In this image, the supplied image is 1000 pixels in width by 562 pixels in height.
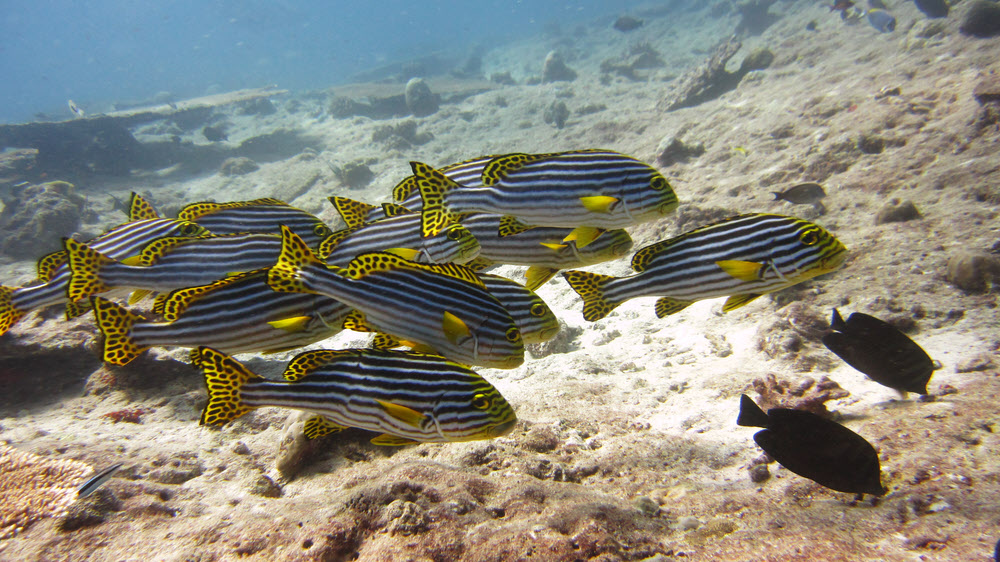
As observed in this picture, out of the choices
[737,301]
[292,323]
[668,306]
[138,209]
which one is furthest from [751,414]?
[138,209]

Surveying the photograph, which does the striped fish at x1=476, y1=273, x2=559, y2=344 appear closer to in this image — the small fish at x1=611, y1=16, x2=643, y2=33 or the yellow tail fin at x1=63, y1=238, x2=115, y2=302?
the yellow tail fin at x1=63, y1=238, x2=115, y2=302

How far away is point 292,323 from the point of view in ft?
7.86

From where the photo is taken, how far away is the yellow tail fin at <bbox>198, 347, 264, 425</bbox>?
2.22m

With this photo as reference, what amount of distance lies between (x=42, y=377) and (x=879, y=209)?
10984mm

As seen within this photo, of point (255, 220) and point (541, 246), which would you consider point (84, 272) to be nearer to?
point (255, 220)

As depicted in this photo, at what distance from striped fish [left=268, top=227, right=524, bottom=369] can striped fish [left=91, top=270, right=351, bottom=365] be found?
26 cm

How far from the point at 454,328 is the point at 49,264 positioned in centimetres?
362

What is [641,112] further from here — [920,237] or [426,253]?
[426,253]

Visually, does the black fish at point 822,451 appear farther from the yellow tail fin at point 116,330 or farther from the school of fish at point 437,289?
the yellow tail fin at point 116,330

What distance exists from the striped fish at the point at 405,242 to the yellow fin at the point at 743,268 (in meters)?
1.64

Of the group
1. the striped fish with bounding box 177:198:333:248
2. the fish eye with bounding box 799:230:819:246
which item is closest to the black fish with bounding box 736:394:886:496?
the fish eye with bounding box 799:230:819:246

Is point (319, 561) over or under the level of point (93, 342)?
under

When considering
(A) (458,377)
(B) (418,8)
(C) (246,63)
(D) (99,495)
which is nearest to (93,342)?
(D) (99,495)

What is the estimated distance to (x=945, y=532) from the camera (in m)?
1.85
